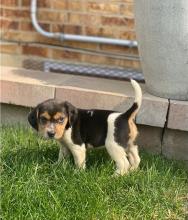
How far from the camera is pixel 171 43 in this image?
14.6 feet

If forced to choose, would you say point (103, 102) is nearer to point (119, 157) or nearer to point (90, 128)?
point (90, 128)

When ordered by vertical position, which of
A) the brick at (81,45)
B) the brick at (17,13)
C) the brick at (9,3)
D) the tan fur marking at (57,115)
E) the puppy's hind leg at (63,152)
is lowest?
the puppy's hind leg at (63,152)

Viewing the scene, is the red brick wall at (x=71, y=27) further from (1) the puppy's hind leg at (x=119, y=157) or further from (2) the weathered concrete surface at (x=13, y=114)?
(1) the puppy's hind leg at (x=119, y=157)

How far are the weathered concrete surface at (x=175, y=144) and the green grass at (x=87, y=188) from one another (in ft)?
0.62

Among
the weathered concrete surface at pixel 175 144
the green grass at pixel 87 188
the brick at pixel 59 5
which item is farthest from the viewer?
the brick at pixel 59 5

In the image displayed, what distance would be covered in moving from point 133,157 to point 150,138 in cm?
55

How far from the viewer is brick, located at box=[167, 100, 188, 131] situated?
4.51 m

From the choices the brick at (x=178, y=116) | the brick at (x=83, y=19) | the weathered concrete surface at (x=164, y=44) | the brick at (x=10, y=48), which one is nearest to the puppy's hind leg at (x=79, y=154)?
the brick at (x=178, y=116)

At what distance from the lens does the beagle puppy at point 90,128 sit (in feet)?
12.9

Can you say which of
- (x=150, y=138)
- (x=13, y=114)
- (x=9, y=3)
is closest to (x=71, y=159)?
(x=150, y=138)

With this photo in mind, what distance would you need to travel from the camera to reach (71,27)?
6.04 meters

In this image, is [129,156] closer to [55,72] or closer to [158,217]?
[158,217]

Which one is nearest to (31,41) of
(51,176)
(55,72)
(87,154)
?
(55,72)

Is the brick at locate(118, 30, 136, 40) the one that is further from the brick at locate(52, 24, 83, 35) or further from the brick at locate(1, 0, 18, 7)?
the brick at locate(1, 0, 18, 7)
